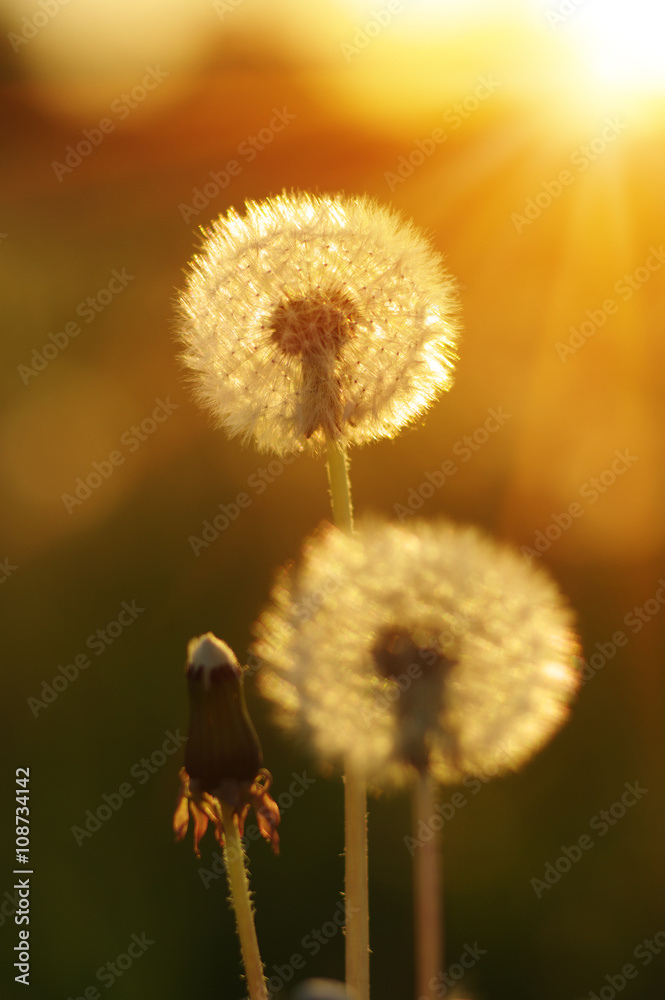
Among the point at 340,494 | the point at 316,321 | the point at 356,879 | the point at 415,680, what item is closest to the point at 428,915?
the point at 415,680

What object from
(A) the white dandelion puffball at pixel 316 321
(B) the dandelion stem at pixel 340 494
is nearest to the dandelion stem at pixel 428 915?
(B) the dandelion stem at pixel 340 494

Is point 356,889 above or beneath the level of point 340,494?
beneath

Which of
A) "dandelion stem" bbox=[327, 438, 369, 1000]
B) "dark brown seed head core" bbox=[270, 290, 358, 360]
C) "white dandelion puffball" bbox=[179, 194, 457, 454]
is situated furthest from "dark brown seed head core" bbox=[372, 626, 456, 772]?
"dark brown seed head core" bbox=[270, 290, 358, 360]

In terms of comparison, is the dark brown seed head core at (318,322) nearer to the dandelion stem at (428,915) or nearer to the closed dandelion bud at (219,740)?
the closed dandelion bud at (219,740)

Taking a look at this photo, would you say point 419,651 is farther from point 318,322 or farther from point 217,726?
point 318,322

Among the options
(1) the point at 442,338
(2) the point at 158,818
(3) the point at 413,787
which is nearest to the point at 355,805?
(3) the point at 413,787

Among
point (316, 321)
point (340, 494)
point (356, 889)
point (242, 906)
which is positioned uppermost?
point (316, 321)

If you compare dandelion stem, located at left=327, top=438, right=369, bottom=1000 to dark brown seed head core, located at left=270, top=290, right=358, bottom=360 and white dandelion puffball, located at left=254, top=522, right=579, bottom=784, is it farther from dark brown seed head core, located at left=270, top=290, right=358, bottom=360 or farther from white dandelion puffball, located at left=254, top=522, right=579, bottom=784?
dark brown seed head core, located at left=270, top=290, right=358, bottom=360

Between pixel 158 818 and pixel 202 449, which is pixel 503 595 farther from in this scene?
pixel 202 449
